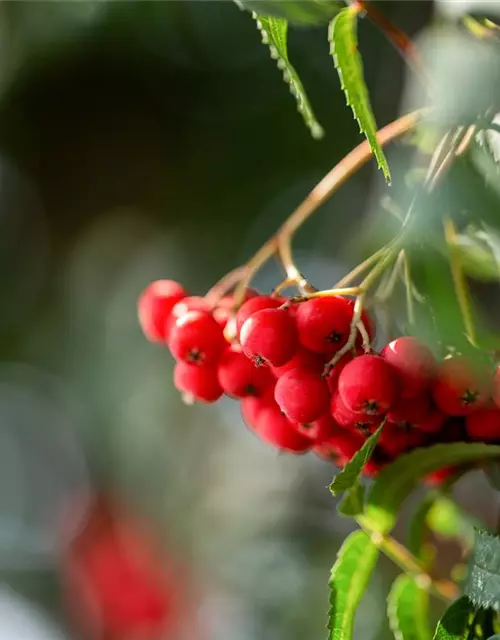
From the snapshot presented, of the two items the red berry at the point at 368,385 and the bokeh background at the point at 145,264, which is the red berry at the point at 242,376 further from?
the bokeh background at the point at 145,264

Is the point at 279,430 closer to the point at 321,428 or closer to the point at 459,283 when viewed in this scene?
the point at 321,428

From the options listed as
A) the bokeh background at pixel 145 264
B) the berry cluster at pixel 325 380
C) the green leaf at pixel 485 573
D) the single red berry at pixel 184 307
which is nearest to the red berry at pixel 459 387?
the berry cluster at pixel 325 380

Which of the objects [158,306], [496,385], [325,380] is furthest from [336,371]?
[158,306]

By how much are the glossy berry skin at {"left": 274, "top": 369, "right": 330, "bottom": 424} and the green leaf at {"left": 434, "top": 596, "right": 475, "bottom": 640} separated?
0.18 metres

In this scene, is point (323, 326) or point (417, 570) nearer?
point (323, 326)

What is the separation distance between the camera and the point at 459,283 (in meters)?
0.71

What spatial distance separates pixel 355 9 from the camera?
2.08 feet

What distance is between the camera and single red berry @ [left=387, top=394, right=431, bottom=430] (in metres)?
0.66

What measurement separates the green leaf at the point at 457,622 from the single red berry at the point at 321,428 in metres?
0.16

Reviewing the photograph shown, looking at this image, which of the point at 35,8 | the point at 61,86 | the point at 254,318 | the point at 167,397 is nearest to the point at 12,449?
the point at 167,397

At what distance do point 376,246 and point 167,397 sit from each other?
234 cm

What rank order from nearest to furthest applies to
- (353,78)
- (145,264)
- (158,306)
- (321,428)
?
(353,78), (321,428), (158,306), (145,264)

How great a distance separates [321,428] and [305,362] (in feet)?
0.23

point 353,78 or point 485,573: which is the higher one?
point 353,78
